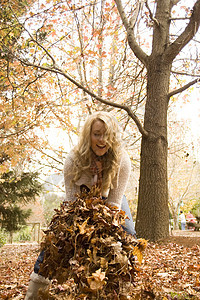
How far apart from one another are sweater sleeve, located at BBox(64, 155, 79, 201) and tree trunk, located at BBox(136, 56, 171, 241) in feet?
11.4

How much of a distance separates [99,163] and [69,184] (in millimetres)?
330

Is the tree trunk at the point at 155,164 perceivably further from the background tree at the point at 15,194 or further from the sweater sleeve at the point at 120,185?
the background tree at the point at 15,194

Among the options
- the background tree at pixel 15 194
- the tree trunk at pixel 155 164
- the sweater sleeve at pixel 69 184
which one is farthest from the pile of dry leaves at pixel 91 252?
the background tree at pixel 15 194

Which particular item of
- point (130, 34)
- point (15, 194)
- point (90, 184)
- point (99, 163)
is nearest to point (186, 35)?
point (130, 34)

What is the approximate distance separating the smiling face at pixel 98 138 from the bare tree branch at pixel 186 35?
13.8ft

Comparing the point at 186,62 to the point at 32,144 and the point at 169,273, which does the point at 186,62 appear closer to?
the point at 32,144

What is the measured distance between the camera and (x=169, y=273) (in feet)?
10.7

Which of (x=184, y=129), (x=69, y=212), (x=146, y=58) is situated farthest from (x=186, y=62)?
(x=184, y=129)

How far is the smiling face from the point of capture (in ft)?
9.05

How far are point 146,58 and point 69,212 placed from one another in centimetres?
531

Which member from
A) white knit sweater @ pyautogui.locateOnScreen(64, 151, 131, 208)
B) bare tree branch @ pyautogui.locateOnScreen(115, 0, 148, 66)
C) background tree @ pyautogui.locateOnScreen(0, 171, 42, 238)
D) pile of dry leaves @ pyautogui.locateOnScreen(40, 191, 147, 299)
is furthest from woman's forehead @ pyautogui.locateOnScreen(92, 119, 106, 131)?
background tree @ pyautogui.locateOnScreen(0, 171, 42, 238)

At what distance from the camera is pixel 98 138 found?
277 cm

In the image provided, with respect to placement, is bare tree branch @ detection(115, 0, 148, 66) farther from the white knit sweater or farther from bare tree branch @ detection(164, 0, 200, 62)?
the white knit sweater

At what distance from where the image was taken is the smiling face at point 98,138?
2759 mm
